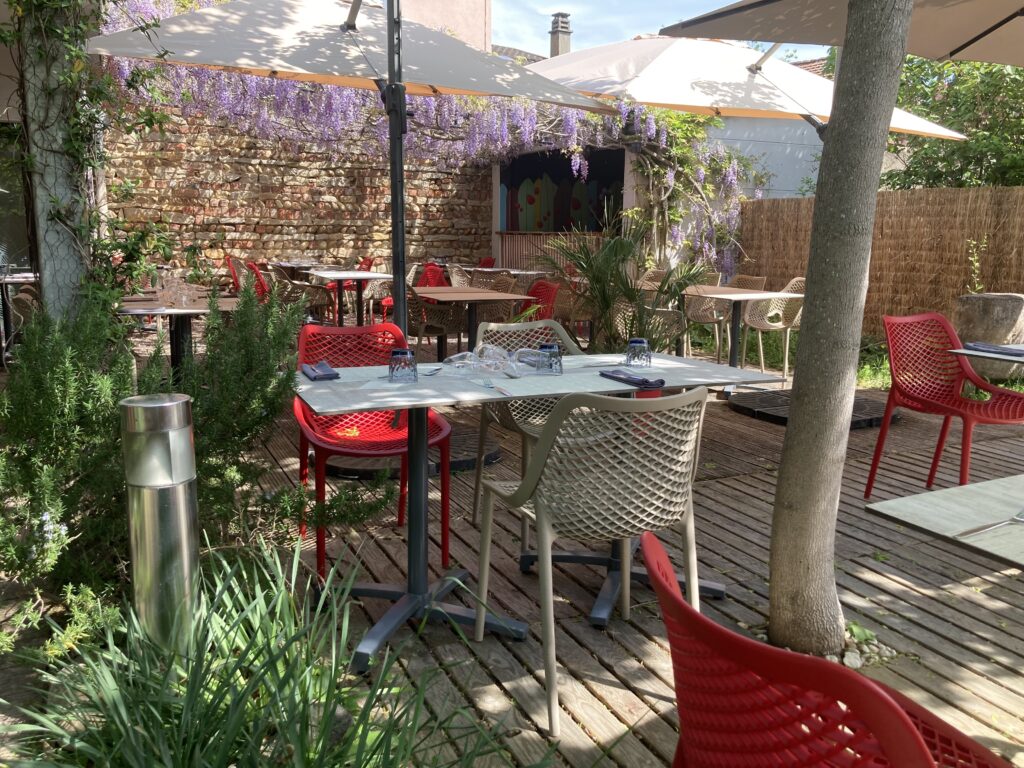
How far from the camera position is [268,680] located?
1.72 metres

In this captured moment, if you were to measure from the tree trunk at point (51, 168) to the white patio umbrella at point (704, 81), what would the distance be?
10.6 feet

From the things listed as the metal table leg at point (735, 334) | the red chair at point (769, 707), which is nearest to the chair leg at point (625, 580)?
the red chair at point (769, 707)

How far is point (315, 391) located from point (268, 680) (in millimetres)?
1108

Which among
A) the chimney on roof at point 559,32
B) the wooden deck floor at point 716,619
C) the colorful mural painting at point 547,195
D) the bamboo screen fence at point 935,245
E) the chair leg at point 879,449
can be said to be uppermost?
the chimney on roof at point 559,32

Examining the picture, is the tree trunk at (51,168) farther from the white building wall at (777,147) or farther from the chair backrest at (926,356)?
the white building wall at (777,147)

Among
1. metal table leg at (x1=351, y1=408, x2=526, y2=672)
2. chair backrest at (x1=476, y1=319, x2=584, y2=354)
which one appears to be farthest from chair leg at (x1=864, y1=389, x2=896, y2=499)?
metal table leg at (x1=351, y1=408, x2=526, y2=672)

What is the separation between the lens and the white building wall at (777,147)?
1160cm

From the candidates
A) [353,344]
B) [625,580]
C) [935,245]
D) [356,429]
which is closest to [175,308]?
[353,344]

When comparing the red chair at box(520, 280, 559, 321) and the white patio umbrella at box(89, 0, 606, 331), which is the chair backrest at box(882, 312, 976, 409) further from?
the red chair at box(520, 280, 559, 321)

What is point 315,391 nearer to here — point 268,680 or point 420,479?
point 420,479

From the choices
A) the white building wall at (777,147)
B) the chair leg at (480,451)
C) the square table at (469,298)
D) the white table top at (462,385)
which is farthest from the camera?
the white building wall at (777,147)

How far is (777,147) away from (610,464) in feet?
36.0

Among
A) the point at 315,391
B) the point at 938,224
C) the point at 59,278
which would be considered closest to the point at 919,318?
the point at 315,391

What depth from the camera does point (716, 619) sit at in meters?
2.85
